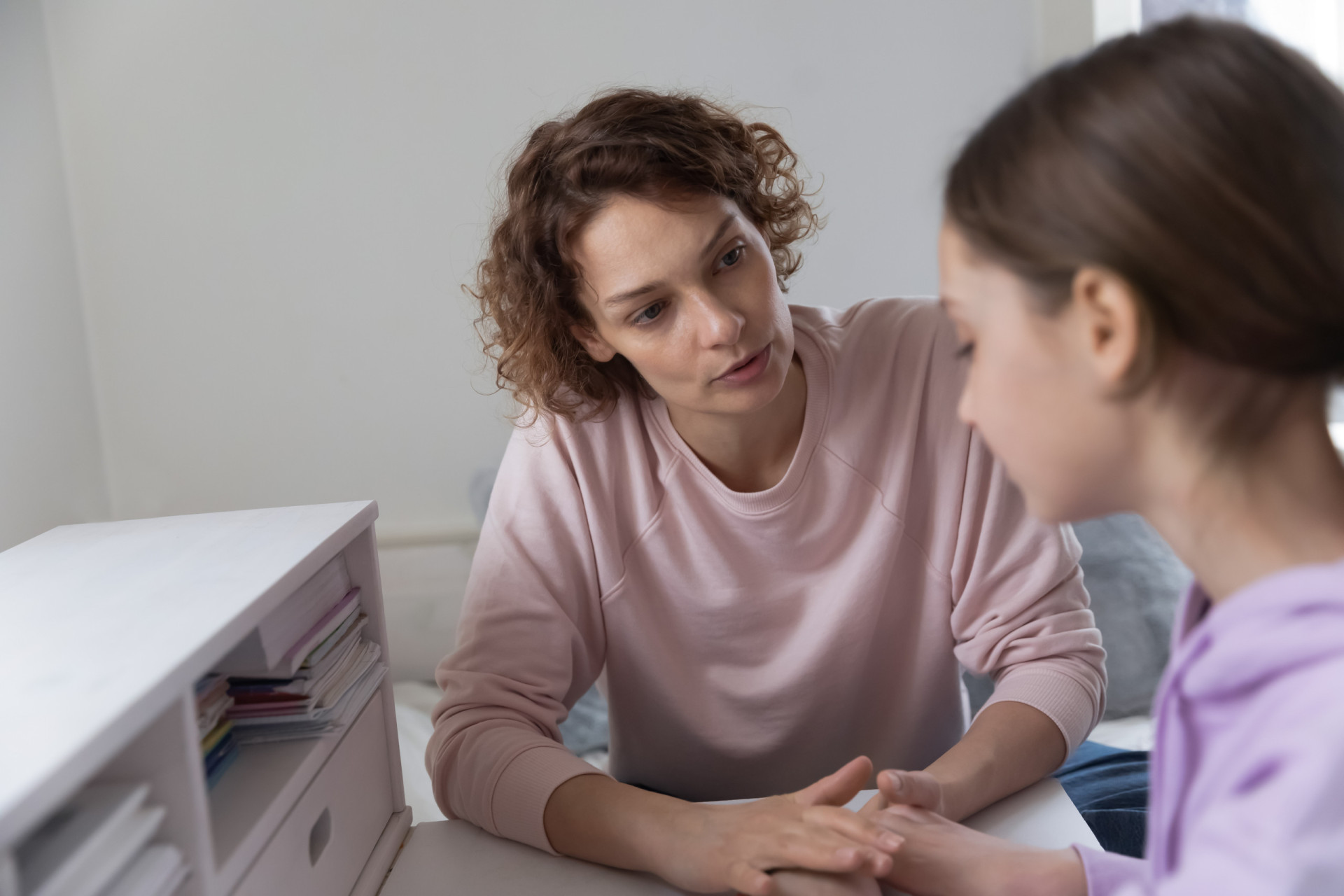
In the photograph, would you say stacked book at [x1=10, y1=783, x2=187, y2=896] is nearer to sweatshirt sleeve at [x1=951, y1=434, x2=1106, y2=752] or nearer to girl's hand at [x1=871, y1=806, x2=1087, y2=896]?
girl's hand at [x1=871, y1=806, x2=1087, y2=896]

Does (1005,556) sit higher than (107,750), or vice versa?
(107,750)

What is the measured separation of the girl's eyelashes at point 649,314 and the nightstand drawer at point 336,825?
47 cm

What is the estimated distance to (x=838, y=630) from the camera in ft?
3.85

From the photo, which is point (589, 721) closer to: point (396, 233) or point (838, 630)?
point (838, 630)

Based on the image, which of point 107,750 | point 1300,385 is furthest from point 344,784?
point 1300,385

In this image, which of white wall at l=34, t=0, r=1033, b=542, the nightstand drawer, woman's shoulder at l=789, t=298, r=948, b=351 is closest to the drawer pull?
the nightstand drawer

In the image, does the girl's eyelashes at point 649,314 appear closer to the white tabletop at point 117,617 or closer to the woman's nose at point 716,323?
the woman's nose at point 716,323

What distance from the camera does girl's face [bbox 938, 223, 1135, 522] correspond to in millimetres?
574

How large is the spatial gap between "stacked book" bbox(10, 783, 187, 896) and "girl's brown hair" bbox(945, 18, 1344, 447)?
586 millimetres

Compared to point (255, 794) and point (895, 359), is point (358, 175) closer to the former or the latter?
point (895, 359)

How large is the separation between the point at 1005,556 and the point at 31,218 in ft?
5.64

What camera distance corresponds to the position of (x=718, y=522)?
120 cm

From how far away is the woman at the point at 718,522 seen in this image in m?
1.08

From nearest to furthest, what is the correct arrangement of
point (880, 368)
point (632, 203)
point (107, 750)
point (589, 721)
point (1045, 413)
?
point (107, 750), point (1045, 413), point (632, 203), point (880, 368), point (589, 721)
